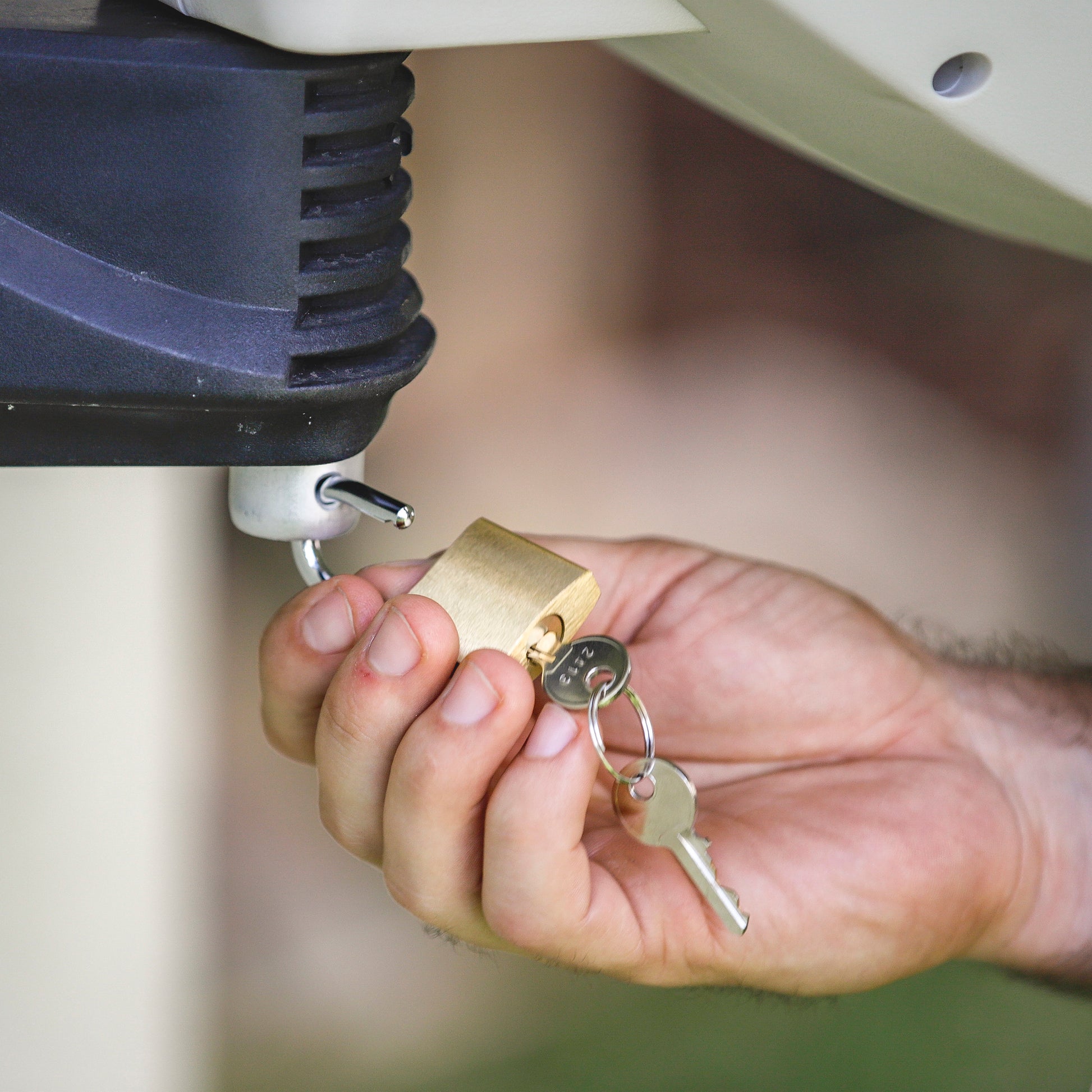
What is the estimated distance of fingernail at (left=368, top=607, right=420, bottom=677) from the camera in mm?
407

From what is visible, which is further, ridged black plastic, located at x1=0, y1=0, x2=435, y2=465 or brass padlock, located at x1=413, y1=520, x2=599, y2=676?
brass padlock, located at x1=413, y1=520, x2=599, y2=676

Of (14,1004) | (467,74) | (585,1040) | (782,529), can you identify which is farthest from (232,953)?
(467,74)

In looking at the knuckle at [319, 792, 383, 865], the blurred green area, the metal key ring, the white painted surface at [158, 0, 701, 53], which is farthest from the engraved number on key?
the blurred green area

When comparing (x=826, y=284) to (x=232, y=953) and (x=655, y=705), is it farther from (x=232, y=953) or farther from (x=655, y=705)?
(x=232, y=953)

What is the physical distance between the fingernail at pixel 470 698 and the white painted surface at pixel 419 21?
7.8 inches

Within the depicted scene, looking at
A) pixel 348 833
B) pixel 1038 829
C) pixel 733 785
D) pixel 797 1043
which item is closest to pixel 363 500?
pixel 348 833

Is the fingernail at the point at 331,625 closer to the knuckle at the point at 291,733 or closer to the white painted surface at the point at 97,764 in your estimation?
the knuckle at the point at 291,733

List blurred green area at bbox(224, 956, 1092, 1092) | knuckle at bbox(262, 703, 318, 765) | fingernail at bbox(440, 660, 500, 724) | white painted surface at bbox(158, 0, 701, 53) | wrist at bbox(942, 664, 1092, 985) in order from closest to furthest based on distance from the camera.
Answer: white painted surface at bbox(158, 0, 701, 53)
fingernail at bbox(440, 660, 500, 724)
knuckle at bbox(262, 703, 318, 765)
wrist at bbox(942, 664, 1092, 985)
blurred green area at bbox(224, 956, 1092, 1092)

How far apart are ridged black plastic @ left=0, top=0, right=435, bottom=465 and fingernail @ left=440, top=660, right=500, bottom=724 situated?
117mm

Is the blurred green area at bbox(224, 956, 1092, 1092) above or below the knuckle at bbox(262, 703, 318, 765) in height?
below

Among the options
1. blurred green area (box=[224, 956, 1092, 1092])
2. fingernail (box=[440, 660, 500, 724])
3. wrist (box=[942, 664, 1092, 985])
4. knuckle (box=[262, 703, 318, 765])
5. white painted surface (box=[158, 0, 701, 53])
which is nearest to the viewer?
white painted surface (box=[158, 0, 701, 53])

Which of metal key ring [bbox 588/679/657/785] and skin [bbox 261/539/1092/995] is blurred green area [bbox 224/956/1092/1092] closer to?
skin [bbox 261/539/1092/995]

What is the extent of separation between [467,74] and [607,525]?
43 cm

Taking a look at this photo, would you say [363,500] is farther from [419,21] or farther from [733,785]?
[733,785]
